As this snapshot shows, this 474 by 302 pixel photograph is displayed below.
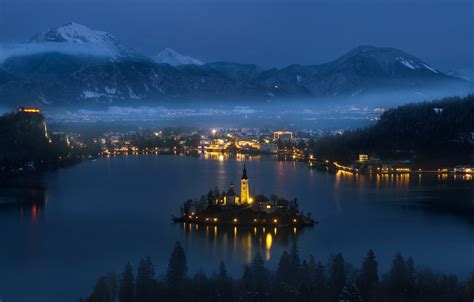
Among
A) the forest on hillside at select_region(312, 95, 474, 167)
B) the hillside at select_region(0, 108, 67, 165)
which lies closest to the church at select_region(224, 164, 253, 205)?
the hillside at select_region(0, 108, 67, 165)

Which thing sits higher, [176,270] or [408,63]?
[408,63]

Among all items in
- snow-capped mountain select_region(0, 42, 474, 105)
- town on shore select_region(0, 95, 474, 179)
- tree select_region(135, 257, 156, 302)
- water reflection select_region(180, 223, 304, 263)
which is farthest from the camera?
snow-capped mountain select_region(0, 42, 474, 105)

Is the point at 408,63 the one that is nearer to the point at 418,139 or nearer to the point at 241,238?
the point at 418,139

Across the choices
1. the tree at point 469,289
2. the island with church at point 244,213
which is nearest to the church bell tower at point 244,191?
the island with church at point 244,213

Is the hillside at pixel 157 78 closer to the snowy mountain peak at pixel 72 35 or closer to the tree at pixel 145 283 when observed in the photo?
the snowy mountain peak at pixel 72 35

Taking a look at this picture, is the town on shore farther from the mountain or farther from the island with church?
the mountain

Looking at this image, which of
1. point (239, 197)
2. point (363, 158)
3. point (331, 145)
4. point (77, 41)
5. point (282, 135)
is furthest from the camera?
point (77, 41)

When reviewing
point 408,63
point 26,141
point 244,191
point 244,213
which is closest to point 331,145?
point 26,141
